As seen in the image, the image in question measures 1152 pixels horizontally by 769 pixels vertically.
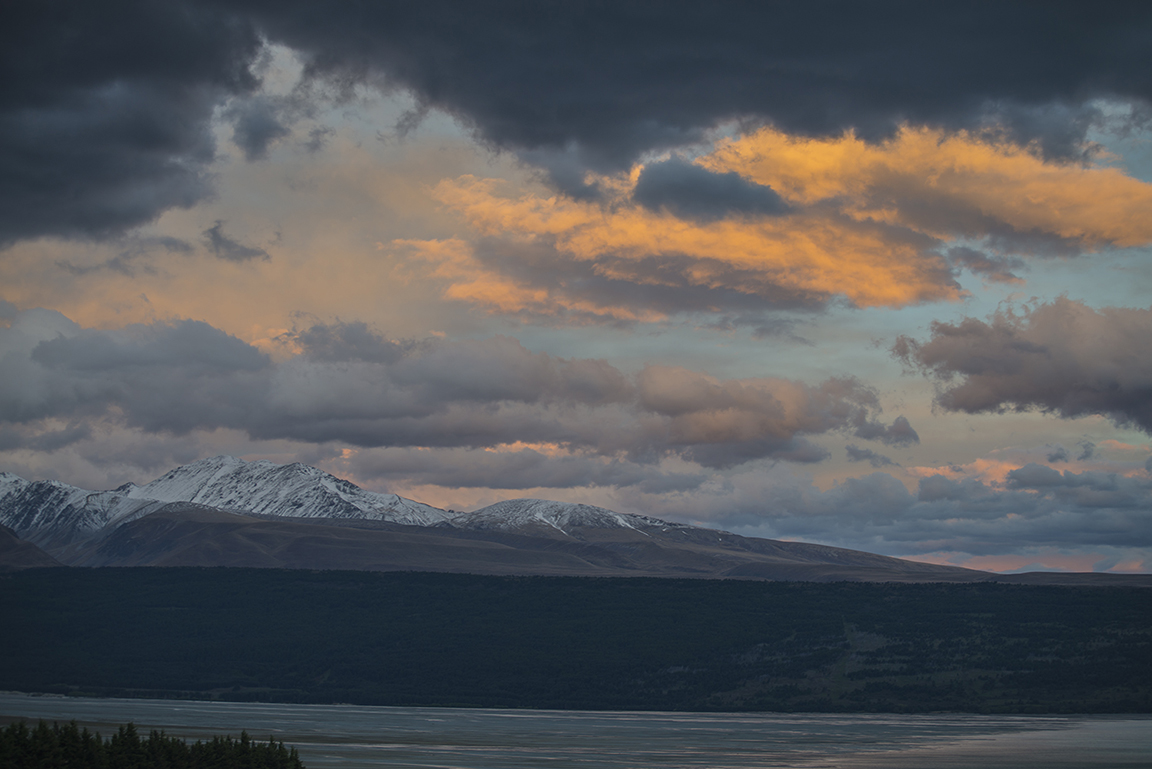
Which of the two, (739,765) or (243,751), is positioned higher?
(243,751)

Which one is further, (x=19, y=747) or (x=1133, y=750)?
(x=1133, y=750)

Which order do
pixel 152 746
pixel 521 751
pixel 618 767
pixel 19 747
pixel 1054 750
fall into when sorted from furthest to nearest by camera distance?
pixel 1054 750 < pixel 521 751 < pixel 618 767 < pixel 152 746 < pixel 19 747

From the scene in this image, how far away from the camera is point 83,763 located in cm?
8956

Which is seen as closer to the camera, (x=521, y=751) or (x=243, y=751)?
(x=243, y=751)

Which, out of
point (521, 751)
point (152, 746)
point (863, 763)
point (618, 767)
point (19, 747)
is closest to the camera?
point (19, 747)

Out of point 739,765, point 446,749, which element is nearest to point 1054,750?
point 739,765

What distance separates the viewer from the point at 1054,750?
639ft

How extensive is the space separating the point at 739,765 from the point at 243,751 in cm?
7931

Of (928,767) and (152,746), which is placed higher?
(152,746)

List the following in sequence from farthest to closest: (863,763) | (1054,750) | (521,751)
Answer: (1054,750), (521,751), (863,763)

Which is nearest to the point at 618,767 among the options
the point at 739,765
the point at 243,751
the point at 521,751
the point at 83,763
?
the point at 739,765

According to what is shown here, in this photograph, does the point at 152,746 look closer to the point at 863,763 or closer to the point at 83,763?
the point at 83,763

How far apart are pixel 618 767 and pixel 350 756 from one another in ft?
132

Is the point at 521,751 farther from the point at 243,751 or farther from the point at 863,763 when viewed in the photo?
the point at 243,751
